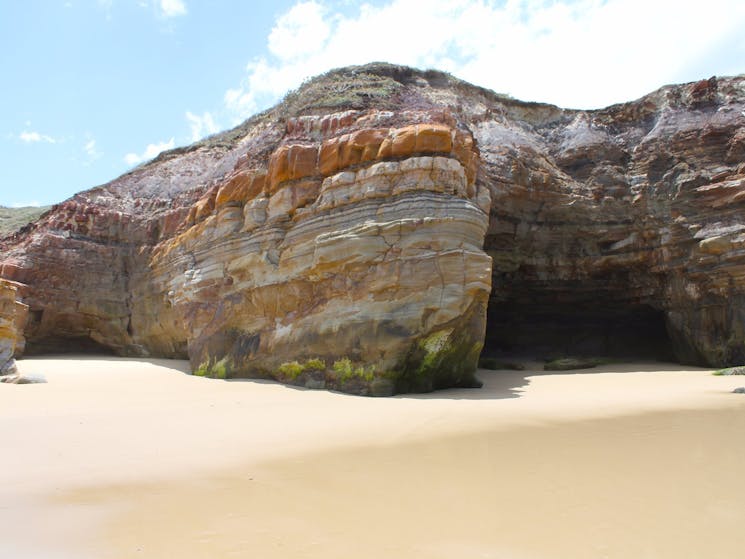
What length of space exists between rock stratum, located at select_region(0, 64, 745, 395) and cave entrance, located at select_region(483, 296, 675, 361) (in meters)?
0.09

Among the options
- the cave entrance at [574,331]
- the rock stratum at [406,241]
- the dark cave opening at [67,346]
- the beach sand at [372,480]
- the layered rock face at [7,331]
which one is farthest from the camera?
the cave entrance at [574,331]

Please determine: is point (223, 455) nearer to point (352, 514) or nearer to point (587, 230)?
point (352, 514)

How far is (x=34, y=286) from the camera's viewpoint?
1490 centimetres

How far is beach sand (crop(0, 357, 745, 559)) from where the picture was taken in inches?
93.7

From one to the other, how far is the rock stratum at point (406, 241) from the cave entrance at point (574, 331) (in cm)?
9

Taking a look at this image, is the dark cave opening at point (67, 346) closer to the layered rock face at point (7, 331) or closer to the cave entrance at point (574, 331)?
the layered rock face at point (7, 331)

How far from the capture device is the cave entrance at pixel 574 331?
1725 centimetres

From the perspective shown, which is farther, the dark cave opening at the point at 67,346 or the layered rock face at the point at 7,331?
the dark cave opening at the point at 67,346

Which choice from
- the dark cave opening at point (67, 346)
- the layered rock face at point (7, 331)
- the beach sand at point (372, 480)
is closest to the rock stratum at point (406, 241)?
the dark cave opening at point (67, 346)

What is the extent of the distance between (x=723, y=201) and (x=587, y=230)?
3662 millimetres

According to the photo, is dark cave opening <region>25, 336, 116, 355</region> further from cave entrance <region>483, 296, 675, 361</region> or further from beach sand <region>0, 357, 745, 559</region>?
cave entrance <region>483, 296, 675, 361</region>

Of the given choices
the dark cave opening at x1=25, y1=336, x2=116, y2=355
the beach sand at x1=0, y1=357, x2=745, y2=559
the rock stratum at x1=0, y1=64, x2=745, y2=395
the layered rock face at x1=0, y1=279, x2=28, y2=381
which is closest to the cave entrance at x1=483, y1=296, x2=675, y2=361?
the rock stratum at x1=0, y1=64, x2=745, y2=395

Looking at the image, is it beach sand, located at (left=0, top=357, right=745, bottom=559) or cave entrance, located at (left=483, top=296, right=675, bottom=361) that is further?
cave entrance, located at (left=483, top=296, right=675, bottom=361)

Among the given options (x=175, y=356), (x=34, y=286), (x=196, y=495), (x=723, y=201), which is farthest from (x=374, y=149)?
(x=34, y=286)
